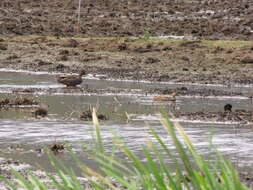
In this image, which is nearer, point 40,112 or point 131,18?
point 40,112

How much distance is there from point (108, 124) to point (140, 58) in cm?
1612

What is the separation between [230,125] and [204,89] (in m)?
7.55

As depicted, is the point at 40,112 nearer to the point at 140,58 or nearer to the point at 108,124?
the point at 108,124

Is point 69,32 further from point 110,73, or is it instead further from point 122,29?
point 110,73

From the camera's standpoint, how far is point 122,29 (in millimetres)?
48188

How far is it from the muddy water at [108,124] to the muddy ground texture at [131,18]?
60.0ft

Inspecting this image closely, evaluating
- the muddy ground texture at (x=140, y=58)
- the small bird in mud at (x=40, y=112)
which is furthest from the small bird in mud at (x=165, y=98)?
the muddy ground texture at (x=140, y=58)

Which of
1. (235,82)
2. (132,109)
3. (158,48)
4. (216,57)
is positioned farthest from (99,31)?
(132,109)

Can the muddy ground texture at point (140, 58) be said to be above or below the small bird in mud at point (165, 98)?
below

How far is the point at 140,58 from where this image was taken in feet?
113

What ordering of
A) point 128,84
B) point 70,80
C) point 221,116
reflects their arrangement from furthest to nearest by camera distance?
1. point 128,84
2. point 70,80
3. point 221,116

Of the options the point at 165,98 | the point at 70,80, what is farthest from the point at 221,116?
the point at 70,80

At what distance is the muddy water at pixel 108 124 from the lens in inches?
595

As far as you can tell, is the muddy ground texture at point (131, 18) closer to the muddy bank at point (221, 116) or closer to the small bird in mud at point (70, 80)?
the small bird in mud at point (70, 80)
